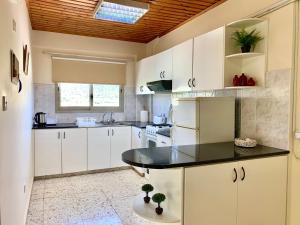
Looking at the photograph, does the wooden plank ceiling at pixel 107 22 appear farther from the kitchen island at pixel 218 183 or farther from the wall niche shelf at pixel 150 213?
the wall niche shelf at pixel 150 213

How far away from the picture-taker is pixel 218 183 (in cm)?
189

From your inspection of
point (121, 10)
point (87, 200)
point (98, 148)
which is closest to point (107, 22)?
point (121, 10)

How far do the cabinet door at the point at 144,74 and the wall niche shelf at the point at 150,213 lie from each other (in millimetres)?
2581

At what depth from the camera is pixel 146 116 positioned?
16.4 feet

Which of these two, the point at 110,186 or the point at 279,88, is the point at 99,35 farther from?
the point at 279,88

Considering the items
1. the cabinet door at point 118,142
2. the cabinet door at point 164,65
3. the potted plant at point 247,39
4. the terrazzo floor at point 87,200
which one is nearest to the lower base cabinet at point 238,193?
the terrazzo floor at point 87,200

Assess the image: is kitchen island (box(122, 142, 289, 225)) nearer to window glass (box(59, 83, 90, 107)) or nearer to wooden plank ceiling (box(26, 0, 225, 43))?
wooden plank ceiling (box(26, 0, 225, 43))

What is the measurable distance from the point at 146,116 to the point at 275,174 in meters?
3.14

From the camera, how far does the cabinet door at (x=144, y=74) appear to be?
427 centimetres

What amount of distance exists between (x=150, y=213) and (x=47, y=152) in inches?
108

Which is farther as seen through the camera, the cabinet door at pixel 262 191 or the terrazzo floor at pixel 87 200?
the terrazzo floor at pixel 87 200

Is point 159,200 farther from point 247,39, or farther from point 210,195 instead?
point 247,39

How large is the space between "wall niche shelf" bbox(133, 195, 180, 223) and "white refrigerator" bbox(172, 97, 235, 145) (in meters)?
0.87

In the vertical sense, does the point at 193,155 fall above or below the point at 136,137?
above
